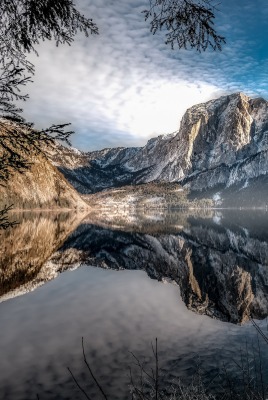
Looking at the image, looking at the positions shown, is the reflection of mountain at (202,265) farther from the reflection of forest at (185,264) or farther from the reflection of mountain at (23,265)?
the reflection of mountain at (23,265)

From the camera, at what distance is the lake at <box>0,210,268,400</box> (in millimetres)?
9773

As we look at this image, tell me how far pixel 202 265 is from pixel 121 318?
49.0 ft

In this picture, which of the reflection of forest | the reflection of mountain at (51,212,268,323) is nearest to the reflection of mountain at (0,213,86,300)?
the reflection of forest

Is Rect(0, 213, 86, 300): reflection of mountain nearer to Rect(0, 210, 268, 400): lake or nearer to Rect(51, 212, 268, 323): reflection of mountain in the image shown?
Rect(0, 210, 268, 400): lake

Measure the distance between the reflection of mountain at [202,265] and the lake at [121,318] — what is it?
0.33 ft

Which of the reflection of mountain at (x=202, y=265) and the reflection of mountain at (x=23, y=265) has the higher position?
the reflection of mountain at (x=23, y=265)

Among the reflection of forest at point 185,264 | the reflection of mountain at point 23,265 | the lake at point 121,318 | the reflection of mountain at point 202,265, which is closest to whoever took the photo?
the lake at point 121,318

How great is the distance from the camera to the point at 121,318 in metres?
15.4

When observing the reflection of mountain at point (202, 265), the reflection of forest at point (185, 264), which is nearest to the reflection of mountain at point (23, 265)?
the reflection of forest at point (185, 264)

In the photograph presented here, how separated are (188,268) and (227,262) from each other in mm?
3958

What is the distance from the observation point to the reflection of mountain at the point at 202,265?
57.6 feet

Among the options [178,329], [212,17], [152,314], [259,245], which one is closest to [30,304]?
[152,314]

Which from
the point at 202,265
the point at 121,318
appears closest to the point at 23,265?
the point at 202,265

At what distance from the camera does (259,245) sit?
127 ft
